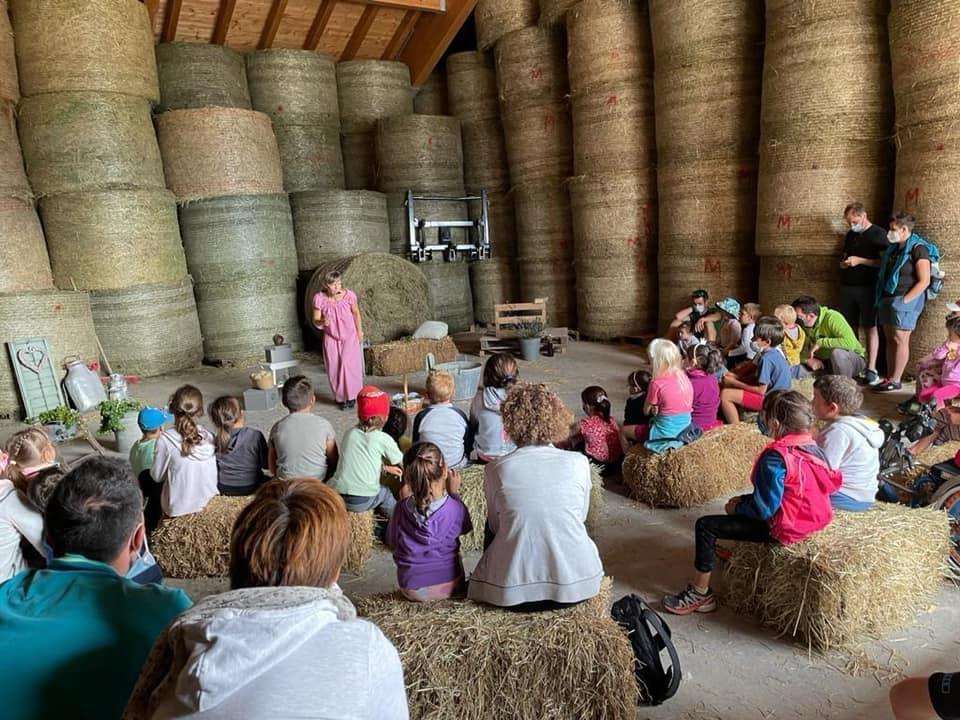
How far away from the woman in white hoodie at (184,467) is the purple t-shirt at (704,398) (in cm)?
308

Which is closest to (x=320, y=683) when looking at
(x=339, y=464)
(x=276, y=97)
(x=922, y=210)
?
(x=339, y=464)

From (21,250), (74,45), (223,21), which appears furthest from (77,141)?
(223,21)

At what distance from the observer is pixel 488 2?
1011cm

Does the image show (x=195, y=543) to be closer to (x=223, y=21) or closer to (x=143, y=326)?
(x=143, y=326)

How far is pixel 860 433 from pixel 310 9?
31.4ft

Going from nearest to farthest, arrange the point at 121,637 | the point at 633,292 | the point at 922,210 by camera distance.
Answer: the point at 121,637, the point at 922,210, the point at 633,292

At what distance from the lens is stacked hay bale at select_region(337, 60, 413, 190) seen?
10766 millimetres

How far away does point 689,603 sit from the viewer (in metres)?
3.06

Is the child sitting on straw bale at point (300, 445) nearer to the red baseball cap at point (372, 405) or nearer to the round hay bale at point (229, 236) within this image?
the red baseball cap at point (372, 405)

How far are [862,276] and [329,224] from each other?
6689 mm

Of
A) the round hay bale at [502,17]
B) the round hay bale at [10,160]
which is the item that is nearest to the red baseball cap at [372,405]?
the round hay bale at [10,160]

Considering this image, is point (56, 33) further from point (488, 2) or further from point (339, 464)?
point (339, 464)

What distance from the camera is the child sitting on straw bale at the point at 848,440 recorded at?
10.1 ft

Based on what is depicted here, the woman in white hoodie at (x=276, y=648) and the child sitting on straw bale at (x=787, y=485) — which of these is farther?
the child sitting on straw bale at (x=787, y=485)
